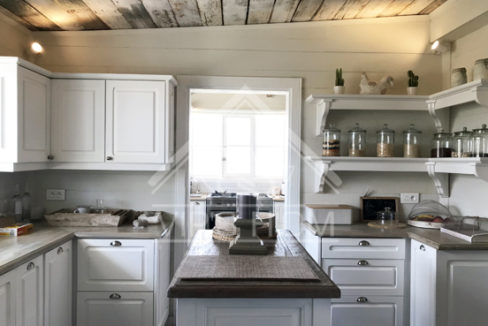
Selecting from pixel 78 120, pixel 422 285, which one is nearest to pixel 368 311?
pixel 422 285

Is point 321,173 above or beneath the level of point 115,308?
above

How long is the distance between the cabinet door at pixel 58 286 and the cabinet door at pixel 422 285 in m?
2.39

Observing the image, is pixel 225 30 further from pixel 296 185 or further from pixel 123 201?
pixel 123 201

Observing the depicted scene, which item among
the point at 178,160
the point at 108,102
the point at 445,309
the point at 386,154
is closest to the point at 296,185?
the point at 386,154

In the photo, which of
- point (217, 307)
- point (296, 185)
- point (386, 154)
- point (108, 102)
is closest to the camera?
point (217, 307)

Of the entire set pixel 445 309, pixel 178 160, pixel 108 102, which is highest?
pixel 108 102

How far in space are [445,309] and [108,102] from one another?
271 cm

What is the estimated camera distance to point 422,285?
2.37m

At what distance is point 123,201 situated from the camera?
297 centimetres

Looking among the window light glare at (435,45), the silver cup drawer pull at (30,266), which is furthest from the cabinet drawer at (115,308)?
the window light glare at (435,45)

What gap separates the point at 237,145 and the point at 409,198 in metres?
2.98

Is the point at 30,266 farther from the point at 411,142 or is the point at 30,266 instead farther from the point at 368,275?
the point at 411,142

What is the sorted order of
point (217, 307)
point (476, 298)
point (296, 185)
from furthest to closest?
point (296, 185)
point (476, 298)
point (217, 307)

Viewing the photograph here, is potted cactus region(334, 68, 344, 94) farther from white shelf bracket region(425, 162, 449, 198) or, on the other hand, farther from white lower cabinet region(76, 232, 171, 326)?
white lower cabinet region(76, 232, 171, 326)
